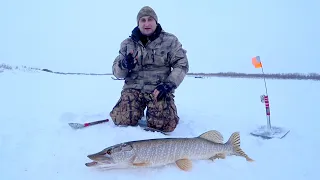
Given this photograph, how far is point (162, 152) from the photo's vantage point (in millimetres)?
2826

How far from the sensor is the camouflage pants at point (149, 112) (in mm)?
4098

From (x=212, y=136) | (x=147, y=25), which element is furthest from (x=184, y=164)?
(x=147, y=25)

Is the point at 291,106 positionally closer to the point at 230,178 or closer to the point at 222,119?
the point at 222,119

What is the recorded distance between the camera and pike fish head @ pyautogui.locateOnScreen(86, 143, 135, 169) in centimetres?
267

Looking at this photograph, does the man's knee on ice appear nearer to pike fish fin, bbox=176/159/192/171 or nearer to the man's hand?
the man's hand

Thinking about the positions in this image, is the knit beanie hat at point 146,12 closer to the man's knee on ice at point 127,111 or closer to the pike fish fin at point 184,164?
the man's knee on ice at point 127,111

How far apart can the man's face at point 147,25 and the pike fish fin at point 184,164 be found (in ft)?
7.20

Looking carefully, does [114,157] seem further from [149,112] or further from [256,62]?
[256,62]

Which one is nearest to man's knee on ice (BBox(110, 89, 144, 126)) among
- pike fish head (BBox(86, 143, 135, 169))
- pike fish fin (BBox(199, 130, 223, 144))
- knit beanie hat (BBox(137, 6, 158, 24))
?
knit beanie hat (BBox(137, 6, 158, 24))

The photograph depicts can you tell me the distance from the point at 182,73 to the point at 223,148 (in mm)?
1504

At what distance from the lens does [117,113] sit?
4215mm

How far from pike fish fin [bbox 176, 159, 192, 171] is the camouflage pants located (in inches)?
48.3

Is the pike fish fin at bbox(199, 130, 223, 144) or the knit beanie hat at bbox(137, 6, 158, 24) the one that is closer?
the pike fish fin at bbox(199, 130, 223, 144)

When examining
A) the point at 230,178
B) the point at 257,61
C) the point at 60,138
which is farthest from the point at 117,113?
the point at 257,61
